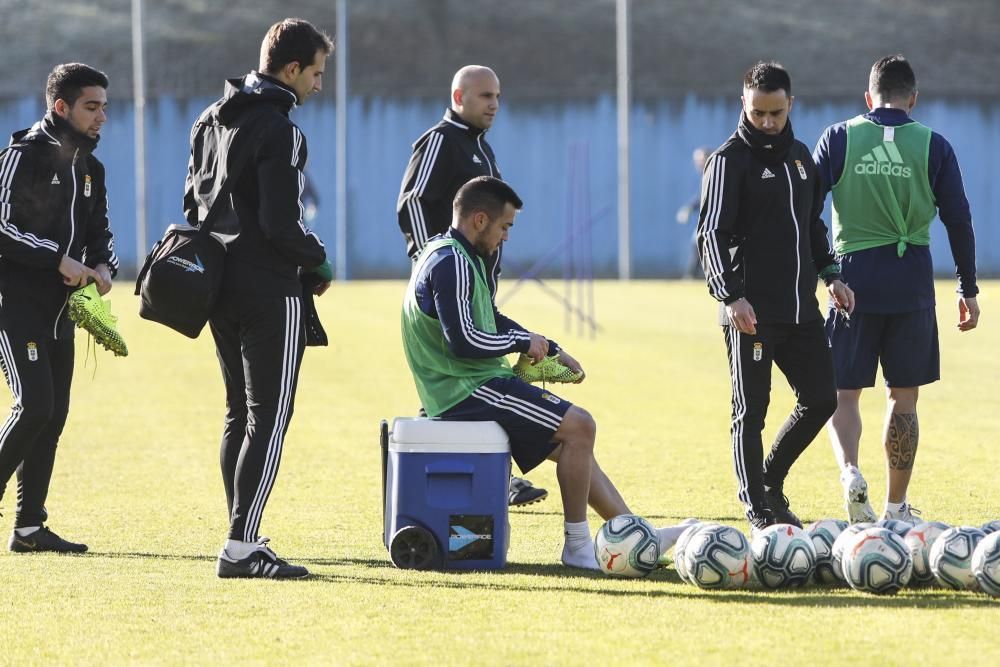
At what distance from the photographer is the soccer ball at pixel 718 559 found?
20.3 ft

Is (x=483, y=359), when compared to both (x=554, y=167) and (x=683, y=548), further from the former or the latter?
(x=554, y=167)

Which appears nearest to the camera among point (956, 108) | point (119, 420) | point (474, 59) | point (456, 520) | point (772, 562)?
point (772, 562)

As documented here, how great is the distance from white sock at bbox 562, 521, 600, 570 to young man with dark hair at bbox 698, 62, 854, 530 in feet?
3.07

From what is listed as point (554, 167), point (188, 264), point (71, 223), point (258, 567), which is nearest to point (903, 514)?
point (258, 567)

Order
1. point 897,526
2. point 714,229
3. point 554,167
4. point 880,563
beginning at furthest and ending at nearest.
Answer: point 554,167 < point 714,229 < point 897,526 < point 880,563

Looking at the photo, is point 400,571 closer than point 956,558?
No

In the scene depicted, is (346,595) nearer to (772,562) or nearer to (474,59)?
(772,562)

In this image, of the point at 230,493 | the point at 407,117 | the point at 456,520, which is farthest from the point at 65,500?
the point at 407,117

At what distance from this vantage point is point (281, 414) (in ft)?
21.9

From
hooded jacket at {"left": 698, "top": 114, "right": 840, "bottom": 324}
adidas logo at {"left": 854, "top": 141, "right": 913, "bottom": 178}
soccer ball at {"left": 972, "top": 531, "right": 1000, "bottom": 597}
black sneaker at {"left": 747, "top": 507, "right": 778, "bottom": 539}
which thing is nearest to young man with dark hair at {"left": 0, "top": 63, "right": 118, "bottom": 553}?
hooded jacket at {"left": 698, "top": 114, "right": 840, "bottom": 324}

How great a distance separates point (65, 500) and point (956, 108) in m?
35.3

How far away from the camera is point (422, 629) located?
5613 mm

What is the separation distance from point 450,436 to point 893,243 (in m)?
2.61

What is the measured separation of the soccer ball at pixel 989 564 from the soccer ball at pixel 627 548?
1.29 meters
